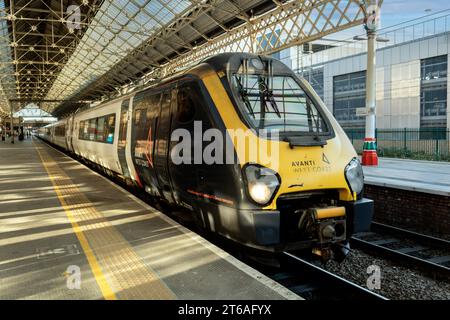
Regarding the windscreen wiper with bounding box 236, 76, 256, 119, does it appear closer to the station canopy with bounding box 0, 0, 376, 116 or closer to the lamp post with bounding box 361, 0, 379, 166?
the station canopy with bounding box 0, 0, 376, 116

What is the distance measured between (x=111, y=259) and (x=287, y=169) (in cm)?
218

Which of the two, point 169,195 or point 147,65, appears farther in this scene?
point 147,65

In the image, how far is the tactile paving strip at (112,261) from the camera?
355 centimetres

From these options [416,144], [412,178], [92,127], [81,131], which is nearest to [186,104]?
[412,178]

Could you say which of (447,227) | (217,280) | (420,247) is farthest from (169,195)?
(447,227)

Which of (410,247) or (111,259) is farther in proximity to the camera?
(410,247)

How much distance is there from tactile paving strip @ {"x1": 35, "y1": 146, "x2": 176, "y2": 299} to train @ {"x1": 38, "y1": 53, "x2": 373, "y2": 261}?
109 cm

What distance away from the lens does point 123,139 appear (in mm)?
8773

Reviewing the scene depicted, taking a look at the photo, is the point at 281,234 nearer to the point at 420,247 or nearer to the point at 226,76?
the point at 226,76

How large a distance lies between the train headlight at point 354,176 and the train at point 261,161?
0.01 metres

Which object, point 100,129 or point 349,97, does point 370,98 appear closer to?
point 100,129

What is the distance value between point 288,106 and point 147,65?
880 inches

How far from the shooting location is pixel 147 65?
85.9 feet

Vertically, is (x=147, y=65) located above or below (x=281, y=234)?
above
